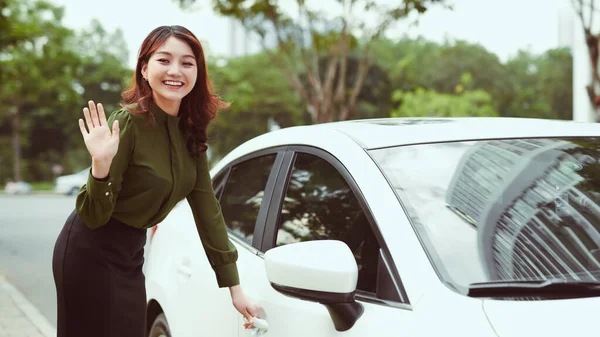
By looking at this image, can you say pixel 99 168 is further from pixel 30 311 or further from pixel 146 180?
pixel 30 311

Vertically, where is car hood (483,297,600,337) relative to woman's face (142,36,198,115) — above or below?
below

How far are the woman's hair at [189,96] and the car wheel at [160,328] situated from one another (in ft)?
3.57

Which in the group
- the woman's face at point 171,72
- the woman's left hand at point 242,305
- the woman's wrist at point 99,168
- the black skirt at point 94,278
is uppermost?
the woman's face at point 171,72

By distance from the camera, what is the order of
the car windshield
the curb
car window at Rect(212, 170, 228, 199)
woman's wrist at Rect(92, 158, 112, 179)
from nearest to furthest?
the car windshield, woman's wrist at Rect(92, 158, 112, 179), car window at Rect(212, 170, 228, 199), the curb

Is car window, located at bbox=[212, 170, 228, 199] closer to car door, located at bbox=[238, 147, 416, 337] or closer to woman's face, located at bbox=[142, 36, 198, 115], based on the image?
car door, located at bbox=[238, 147, 416, 337]

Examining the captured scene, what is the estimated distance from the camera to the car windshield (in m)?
1.89

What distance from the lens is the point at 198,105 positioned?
254cm

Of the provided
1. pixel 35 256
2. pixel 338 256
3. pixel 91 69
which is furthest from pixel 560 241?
pixel 91 69

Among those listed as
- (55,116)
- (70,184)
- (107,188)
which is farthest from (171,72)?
(55,116)

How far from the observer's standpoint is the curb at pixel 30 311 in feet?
18.9

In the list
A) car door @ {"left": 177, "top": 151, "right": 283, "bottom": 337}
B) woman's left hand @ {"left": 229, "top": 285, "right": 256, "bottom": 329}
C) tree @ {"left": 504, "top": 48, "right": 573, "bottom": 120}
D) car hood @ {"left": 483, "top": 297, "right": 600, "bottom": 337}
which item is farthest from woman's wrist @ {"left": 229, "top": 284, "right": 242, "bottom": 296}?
tree @ {"left": 504, "top": 48, "right": 573, "bottom": 120}

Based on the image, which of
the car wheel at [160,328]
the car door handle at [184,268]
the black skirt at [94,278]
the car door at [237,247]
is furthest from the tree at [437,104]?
the black skirt at [94,278]

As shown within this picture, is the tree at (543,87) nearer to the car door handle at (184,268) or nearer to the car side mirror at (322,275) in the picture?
the car door handle at (184,268)

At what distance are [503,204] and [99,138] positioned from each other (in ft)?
4.00
